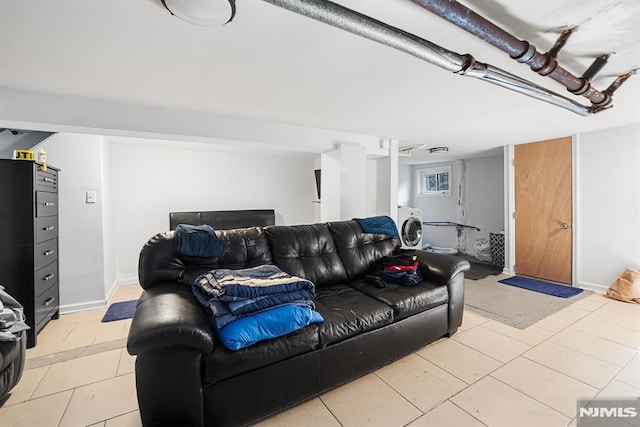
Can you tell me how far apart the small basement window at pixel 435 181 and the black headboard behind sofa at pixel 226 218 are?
420 centimetres

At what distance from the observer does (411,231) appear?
5.13 m

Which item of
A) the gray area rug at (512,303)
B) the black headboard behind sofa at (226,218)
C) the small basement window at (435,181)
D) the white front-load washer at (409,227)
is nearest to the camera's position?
the gray area rug at (512,303)

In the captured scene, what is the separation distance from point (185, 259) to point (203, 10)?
4.92ft

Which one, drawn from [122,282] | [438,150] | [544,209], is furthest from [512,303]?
[122,282]

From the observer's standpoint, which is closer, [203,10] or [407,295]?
[203,10]

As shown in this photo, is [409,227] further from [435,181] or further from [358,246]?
[358,246]

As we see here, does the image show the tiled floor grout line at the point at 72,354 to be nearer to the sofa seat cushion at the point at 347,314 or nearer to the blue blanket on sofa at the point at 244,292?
the blue blanket on sofa at the point at 244,292

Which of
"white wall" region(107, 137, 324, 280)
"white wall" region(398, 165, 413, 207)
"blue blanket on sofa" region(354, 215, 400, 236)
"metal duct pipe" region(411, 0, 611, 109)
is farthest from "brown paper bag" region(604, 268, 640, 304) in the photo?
"white wall" region(107, 137, 324, 280)

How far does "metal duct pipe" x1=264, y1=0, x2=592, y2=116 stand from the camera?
110cm

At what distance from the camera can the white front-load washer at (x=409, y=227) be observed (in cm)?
498

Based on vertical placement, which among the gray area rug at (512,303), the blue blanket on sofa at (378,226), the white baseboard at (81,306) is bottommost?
the gray area rug at (512,303)

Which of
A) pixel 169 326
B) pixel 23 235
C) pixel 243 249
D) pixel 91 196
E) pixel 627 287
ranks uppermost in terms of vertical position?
pixel 91 196

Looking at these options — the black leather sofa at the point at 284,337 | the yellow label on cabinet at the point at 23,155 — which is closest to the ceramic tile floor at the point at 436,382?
the black leather sofa at the point at 284,337

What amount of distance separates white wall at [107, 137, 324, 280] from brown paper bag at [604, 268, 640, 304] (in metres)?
4.69
